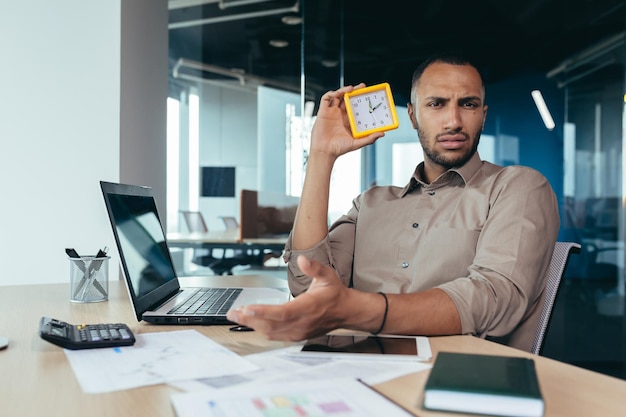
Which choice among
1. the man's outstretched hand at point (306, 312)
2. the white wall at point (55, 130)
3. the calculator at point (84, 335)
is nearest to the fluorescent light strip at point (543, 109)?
the white wall at point (55, 130)

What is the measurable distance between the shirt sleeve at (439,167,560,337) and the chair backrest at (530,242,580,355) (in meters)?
0.02

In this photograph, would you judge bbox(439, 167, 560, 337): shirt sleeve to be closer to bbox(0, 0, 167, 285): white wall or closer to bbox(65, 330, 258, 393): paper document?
bbox(65, 330, 258, 393): paper document

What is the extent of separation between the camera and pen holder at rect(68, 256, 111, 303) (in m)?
1.59

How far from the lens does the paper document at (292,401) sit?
26.9 inches

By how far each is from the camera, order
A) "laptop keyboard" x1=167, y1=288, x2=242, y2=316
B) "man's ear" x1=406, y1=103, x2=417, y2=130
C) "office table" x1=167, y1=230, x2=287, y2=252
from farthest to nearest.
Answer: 1. "office table" x1=167, y1=230, x2=287, y2=252
2. "man's ear" x1=406, y1=103, x2=417, y2=130
3. "laptop keyboard" x1=167, y1=288, x2=242, y2=316

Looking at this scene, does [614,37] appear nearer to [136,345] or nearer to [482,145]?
[482,145]

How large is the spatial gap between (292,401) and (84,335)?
19.7 inches

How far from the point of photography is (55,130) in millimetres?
2150

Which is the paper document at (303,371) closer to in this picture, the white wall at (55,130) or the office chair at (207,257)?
the white wall at (55,130)

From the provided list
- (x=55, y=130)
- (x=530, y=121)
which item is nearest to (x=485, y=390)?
(x=55, y=130)

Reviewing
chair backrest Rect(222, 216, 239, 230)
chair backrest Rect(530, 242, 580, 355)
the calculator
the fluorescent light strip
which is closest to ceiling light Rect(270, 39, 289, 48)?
chair backrest Rect(222, 216, 239, 230)

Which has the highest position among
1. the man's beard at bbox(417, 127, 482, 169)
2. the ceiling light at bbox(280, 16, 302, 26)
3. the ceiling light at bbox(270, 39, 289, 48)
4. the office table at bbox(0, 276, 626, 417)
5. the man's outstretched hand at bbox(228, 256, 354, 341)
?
the ceiling light at bbox(280, 16, 302, 26)

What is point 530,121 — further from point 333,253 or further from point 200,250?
point 333,253

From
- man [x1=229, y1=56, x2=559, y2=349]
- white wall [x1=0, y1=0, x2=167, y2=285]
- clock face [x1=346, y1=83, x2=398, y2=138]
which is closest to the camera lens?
man [x1=229, y1=56, x2=559, y2=349]
